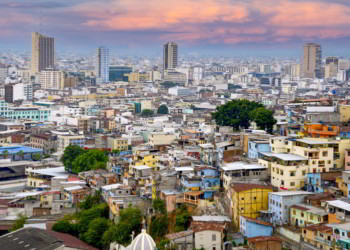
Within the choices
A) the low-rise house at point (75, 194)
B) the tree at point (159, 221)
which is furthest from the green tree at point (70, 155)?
the tree at point (159, 221)

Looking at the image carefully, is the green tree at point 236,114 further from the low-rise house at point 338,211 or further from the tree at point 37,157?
the low-rise house at point 338,211

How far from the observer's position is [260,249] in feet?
34.3

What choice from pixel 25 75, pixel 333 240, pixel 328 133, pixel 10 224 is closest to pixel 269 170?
pixel 328 133

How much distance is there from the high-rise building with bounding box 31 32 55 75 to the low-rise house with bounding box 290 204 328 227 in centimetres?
5731

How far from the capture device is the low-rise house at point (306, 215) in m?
10.9

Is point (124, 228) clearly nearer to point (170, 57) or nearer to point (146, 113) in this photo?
point (146, 113)

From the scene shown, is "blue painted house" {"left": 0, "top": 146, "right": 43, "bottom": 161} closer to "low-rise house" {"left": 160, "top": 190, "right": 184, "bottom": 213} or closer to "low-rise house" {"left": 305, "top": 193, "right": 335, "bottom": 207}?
"low-rise house" {"left": 160, "top": 190, "right": 184, "bottom": 213}

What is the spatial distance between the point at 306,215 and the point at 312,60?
64.0 metres

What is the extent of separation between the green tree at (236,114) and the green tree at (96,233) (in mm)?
7647

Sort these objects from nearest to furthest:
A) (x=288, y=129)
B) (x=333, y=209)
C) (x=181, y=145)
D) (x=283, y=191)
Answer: (x=333, y=209), (x=283, y=191), (x=288, y=129), (x=181, y=145)

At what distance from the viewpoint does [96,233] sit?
42.5 feet

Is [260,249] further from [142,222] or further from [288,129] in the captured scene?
[288,129]

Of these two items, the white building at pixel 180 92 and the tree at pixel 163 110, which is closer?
the tree at pixel 163 110

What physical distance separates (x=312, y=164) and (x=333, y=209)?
7.01ft
